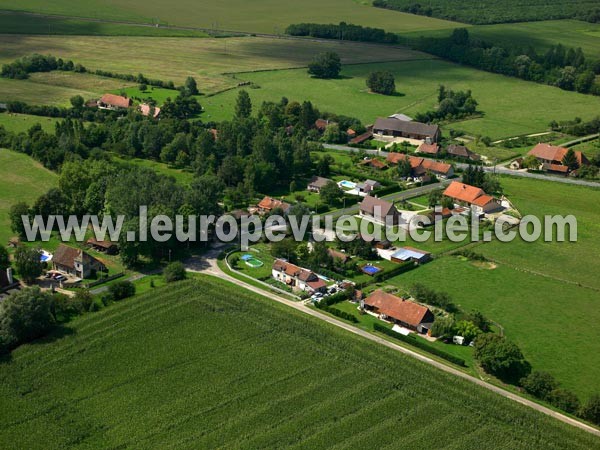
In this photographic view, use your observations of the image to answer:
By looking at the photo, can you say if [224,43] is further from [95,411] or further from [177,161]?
[95,411]

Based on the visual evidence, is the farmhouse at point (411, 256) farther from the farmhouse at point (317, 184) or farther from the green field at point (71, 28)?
the green field at point (71, 28)

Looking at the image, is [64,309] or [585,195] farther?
[585,195]

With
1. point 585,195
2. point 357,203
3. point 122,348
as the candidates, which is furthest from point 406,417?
point 585,195

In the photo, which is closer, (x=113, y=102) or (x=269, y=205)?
(x=269, y=205)

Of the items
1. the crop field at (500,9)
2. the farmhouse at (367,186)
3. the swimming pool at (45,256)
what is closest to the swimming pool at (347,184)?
the farmhouse at (367,186)

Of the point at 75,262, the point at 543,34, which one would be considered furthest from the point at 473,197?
the point at 543,34

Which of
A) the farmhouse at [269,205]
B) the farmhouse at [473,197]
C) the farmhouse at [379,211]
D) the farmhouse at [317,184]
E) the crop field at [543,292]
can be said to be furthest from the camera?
the farmhouse at [317,184]

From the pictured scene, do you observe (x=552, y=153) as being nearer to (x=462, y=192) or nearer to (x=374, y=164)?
(x=462, y=192)
